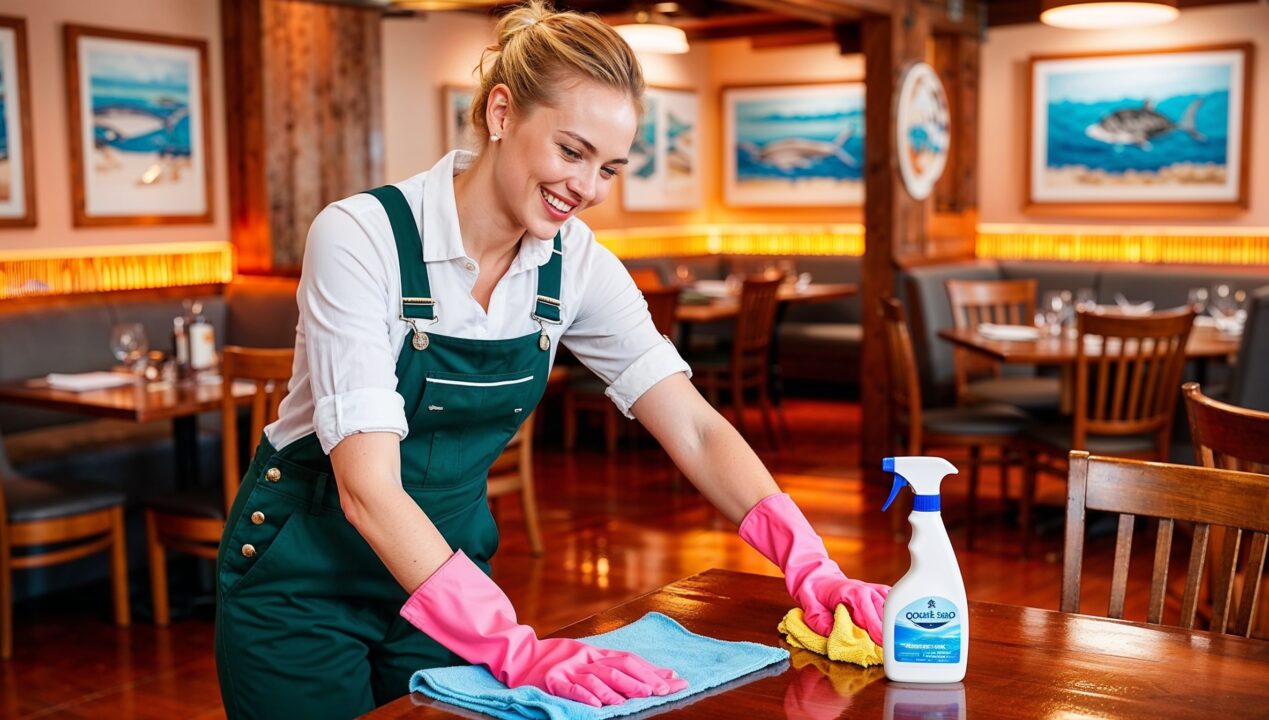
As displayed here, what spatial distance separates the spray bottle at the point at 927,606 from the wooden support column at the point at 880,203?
5.51 metres

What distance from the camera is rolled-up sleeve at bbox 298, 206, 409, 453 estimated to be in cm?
161

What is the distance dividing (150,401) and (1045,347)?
11.0 ft

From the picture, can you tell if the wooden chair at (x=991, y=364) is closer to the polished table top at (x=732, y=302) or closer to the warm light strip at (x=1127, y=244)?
the polished table top at (x=732, y=302)

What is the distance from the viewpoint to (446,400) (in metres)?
1.83

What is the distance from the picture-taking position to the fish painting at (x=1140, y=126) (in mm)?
8375

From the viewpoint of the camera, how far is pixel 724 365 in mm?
7637

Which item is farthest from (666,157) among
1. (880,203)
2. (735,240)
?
(880,203)

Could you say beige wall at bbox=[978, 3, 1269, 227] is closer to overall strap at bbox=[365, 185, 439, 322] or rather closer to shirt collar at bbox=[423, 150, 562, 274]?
shirt collar at bbox=[423, 150, 562, 274]

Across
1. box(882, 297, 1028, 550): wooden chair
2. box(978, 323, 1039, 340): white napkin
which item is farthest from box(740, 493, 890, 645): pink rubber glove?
box(978, 323, 1039, 340): white napkin

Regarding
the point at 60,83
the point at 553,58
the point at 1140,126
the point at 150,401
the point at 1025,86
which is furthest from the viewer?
the point at 1025,86

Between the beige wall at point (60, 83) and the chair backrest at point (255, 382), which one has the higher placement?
the beige wall at point (60, 83)

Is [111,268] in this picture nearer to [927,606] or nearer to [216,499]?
[216,499]

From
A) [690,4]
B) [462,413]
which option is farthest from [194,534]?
[690,4]

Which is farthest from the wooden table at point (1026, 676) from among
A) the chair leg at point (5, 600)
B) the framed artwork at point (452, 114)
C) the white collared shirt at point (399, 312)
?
the framed artwork at point (452, 114)
